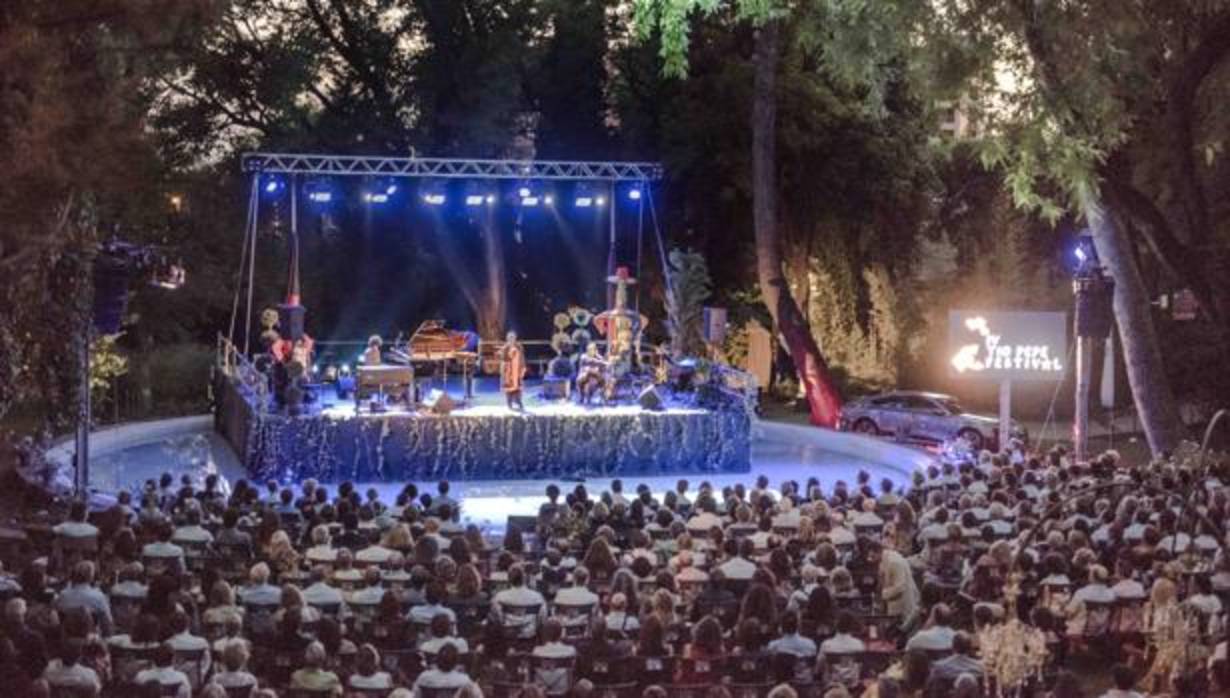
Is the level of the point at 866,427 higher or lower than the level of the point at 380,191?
lower

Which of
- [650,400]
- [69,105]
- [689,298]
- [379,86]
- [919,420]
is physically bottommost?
[919,420]

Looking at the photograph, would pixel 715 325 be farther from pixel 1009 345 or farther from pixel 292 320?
pixel 1009 345

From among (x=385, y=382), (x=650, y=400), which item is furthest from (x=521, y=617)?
(x=650, y=400)

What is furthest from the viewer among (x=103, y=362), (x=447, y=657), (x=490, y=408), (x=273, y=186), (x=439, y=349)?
(x=103, y=362)

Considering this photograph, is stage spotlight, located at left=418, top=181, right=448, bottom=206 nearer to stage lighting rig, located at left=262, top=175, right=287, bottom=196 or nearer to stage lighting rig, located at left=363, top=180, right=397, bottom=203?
stage lighting rig, located at left=363, top=180, right=397, bottom=203

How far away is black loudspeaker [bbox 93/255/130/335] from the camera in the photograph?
694 inches

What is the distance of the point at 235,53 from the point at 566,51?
25.2ft

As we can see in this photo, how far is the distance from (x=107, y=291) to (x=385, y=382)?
242 inches

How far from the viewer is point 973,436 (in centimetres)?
2630

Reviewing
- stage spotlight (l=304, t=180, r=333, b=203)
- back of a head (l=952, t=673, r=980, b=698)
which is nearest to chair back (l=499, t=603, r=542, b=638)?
back of a head (l=952, t=673, r=980, b=698)

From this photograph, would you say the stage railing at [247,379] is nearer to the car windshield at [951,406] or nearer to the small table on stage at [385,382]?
→ the small table on stage at [385,382]

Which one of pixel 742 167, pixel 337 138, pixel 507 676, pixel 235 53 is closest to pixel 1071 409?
pixel 742 167

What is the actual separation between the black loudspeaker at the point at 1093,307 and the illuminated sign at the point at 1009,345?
41 centimetres

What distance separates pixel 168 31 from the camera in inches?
459
